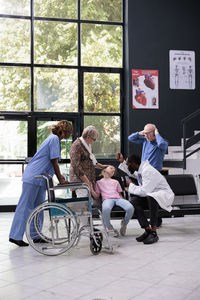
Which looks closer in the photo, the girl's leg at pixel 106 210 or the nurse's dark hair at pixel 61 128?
the nurse's dark hair at pixel 61 128

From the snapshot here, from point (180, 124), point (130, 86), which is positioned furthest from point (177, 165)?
point (130, 86)

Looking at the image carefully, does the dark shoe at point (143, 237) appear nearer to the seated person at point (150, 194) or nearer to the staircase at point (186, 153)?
the seated person at point (150, 194)

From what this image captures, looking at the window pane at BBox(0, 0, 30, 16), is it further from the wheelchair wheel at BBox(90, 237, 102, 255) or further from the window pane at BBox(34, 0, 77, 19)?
the wheelchair wheel at BBox(90, 237, 102, 255)

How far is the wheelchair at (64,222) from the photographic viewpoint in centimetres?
423

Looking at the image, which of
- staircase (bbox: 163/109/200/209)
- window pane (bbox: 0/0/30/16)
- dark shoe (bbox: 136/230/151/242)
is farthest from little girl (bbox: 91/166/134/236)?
window pane (bbox: 0/0/30/16)

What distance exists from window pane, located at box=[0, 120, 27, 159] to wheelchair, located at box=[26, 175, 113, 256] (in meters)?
3.69

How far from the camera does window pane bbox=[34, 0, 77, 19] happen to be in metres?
8.27

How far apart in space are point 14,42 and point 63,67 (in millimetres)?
1001

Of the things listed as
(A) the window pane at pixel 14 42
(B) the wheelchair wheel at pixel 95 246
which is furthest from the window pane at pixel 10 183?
(B) the wheelchair wheel at pixel 95 246

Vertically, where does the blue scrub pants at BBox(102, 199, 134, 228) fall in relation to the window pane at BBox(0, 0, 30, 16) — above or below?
below

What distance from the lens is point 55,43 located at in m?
8.34

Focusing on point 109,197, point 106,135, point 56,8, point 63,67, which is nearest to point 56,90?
point 63,67

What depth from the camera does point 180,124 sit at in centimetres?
858

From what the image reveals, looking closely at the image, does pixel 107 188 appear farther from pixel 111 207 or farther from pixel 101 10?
pixel 101 10
